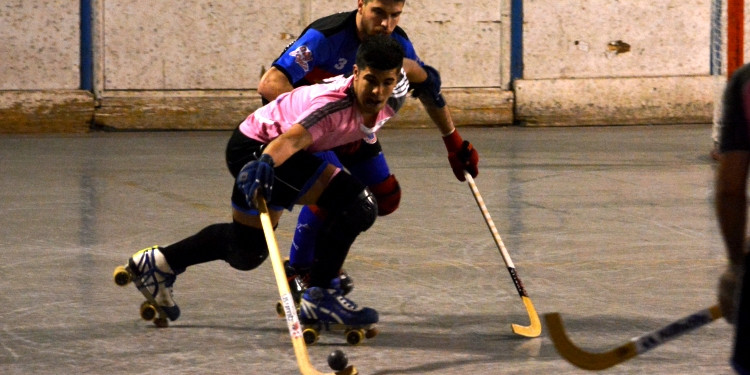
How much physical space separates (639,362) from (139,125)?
8.24m

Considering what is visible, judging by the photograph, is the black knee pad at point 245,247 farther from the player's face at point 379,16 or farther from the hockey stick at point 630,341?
the hockey stick at point 630,341

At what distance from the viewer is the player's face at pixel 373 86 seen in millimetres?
3857

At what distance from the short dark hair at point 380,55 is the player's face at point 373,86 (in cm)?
2

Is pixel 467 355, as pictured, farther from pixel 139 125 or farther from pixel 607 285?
pixel 139 125

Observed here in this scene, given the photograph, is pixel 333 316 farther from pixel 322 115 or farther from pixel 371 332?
pixel 322 115

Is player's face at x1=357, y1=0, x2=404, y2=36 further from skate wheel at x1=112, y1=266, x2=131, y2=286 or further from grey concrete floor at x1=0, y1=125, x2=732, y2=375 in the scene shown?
skate wheel at x1=112, y1=266, x2=131, y2=286

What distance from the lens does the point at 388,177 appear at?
4.55 m

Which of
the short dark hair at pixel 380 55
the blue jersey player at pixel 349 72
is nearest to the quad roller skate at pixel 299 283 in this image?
the blue jersey player at pixel 349 72

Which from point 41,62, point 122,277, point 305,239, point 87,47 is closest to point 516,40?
point 87,47

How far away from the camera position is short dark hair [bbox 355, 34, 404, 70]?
3.83m

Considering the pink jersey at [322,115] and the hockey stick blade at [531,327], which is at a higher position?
the pink jersey at [322,115]

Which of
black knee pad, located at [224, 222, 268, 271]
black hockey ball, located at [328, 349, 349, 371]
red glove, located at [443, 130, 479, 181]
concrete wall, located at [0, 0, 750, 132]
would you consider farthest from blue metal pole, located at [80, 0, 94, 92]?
black hockey ball, located at [328, 349, 349, 371]

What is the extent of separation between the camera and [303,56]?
4.52 meters

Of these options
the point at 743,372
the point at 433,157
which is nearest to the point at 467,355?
the point at 743,372
